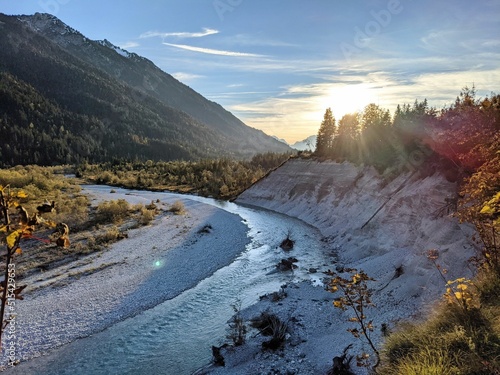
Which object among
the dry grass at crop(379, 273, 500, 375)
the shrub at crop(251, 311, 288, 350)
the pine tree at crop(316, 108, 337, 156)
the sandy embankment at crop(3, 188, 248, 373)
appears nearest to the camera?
the dry grass at crop(379, 273, 500, 375)

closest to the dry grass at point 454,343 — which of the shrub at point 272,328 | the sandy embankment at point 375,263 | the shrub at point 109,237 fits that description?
the sandy embankment at point 375,263

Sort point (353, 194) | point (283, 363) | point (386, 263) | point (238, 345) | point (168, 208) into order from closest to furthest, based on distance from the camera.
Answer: point (283, 363)
point (238, 345)
point (386, 263)
point (353, 194)
point (168, 208)

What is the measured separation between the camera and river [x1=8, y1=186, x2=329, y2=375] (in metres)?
11.5

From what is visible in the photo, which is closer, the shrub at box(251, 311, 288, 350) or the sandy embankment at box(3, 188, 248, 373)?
the shrub at box(251, 311, 288, 350)

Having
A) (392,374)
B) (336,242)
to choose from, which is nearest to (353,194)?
(336,242)

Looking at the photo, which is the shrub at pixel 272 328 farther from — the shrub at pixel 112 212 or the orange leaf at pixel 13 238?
the shrub at pixel 112 212

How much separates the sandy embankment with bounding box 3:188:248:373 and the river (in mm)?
743

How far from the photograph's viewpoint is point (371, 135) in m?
38.2

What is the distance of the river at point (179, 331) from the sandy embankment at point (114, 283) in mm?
743

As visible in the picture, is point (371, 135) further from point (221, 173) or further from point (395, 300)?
point (221, 173)

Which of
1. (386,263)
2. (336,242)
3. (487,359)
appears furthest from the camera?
(336,242)

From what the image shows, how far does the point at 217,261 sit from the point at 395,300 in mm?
13464

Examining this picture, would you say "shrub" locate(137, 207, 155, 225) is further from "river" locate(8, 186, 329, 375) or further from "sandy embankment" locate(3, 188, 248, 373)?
"river" locate(8, 186, 329, 375)

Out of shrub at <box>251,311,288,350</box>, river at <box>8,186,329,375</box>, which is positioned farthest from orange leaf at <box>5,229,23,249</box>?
A: shrub at <box>251,311,288,350</box>
